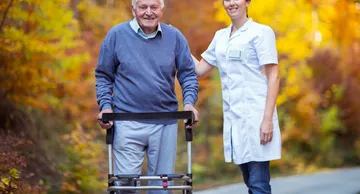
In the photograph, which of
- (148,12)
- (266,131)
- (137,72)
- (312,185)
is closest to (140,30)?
(148,12)

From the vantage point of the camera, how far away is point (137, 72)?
4.70 meters

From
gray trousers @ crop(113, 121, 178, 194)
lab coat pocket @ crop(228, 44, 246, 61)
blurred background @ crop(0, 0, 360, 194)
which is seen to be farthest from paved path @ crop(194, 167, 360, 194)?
gray trousers @ crop(113, 121, 178, 194)

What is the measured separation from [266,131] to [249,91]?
0.99 ft

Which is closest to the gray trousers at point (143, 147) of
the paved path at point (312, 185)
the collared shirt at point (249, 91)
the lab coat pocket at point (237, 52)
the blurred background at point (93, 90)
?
the collared shirt at point (249, 91)

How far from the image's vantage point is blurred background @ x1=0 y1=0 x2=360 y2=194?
8531 millimetres

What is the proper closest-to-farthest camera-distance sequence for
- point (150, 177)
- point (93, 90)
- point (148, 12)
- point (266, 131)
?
point (150, 177)
point (148, 12)
point (266, 131)
point (93, 90)

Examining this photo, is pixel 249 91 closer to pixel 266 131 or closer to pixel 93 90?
pixel 266 131

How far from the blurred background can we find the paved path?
1.08 meters

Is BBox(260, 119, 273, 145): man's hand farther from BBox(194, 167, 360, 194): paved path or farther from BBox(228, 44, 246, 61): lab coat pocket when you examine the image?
BBox(194, 167, 360, 194): paved path

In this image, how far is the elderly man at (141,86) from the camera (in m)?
4.69

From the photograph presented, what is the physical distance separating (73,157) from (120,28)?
14.5ft

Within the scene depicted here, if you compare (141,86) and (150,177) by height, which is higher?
(141,86)

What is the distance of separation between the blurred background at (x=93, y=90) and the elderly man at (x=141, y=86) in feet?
5.99

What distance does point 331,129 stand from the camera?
→ 1739 cm
